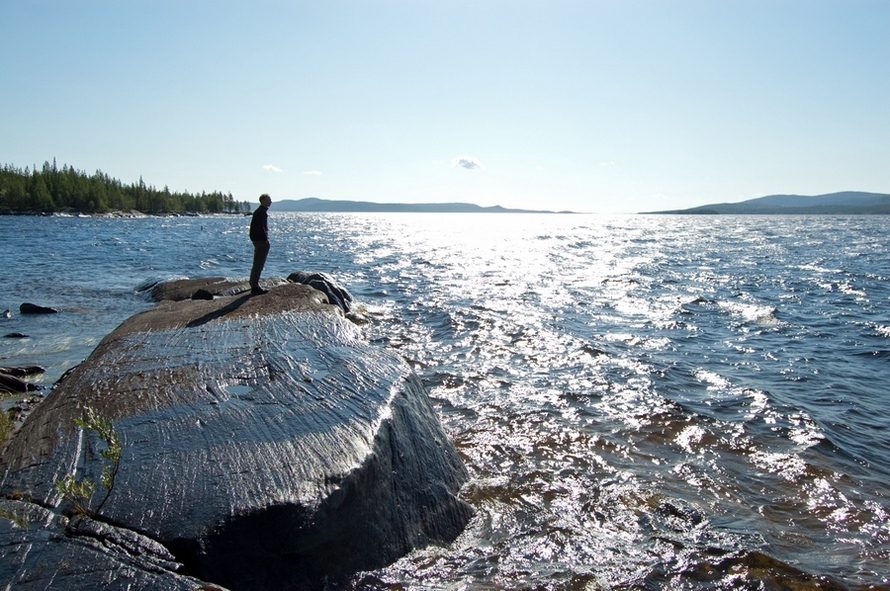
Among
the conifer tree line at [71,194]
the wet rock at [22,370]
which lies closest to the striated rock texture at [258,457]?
the wet rock at [22,370]

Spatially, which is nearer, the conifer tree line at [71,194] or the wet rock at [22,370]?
the wet rock at [22,370]

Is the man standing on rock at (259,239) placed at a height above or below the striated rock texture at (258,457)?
above

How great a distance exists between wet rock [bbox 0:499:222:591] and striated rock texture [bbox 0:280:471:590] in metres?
0.10

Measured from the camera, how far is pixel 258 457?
4395 millimetres

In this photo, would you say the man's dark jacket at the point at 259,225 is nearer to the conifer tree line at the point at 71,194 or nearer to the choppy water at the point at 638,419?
the choppy water at the point at 638,419

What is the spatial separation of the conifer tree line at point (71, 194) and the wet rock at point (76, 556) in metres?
120

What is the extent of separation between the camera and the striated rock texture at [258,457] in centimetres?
376

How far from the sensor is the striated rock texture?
12.3ft

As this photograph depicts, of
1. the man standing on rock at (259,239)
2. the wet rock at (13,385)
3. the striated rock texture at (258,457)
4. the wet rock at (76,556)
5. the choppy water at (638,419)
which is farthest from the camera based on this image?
the man standing on rock at (259,239)

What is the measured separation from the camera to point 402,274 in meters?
29.2

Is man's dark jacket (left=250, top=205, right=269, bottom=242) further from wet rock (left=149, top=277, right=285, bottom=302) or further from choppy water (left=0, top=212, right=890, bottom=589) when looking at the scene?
choppy water (left=0, top=212, right=890, bottom=589)

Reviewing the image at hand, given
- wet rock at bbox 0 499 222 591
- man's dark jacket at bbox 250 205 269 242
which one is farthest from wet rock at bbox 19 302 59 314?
wet rock at bbox 0 499 222 591

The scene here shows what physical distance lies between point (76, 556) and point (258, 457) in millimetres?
1384

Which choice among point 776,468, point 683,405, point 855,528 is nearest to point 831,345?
point 683,405
